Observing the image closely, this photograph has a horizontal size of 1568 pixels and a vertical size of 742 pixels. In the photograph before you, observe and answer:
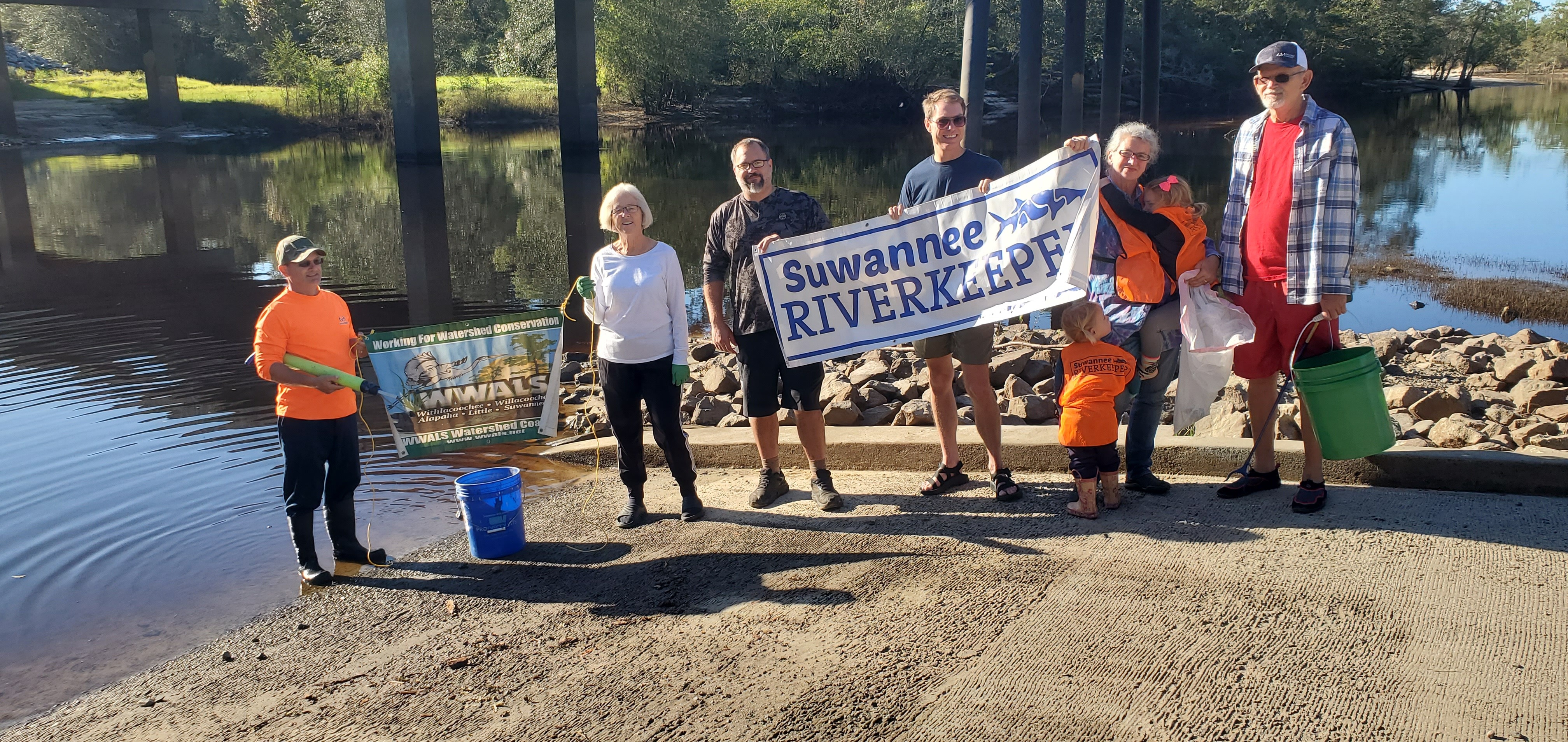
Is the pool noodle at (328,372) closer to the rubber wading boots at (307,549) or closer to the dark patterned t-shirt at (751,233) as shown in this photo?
the rubber wading boots at (307,549)

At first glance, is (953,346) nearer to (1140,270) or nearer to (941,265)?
(941,265)

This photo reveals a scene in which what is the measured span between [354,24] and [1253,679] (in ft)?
213

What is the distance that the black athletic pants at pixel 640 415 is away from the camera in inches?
231

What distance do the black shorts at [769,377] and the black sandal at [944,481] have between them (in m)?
0.72

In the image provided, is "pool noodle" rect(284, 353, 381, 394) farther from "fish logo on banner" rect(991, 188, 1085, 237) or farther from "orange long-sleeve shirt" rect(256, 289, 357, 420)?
"fish logo on banner" rect(991, 188, 1085, 237)

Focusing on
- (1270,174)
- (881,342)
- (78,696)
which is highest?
(1270,174)

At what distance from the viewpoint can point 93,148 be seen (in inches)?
1806

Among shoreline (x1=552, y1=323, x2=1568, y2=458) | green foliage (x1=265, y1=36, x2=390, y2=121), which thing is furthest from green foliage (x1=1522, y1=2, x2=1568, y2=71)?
shoreline (x1=552, y1=323, x2=1568, y2=458)

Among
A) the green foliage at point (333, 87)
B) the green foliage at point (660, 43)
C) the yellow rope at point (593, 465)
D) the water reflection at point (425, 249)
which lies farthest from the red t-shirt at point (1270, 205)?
the green foliage at point (333, 87)

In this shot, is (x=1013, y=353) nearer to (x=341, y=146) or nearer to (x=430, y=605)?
(x=430, y=605)

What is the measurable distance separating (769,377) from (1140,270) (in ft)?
6.36

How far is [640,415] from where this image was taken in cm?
612

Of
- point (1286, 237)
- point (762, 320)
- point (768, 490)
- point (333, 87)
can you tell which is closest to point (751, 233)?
point (762, 320)

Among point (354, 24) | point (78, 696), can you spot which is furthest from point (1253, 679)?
point (354, 24)
